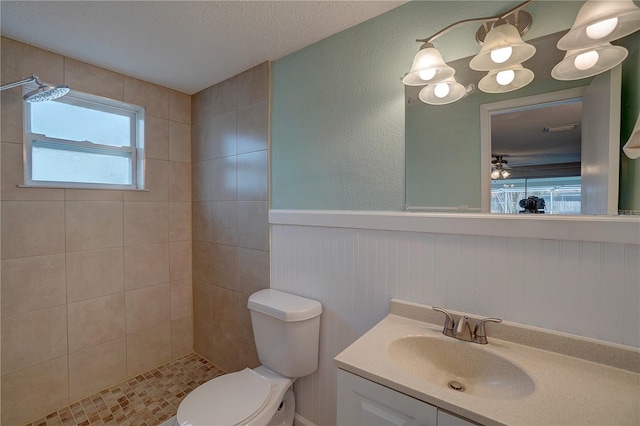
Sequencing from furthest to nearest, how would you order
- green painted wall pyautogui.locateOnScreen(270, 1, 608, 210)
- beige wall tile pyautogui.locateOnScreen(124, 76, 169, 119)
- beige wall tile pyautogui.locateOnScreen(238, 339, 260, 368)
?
beige wall tile pyautogui.locateOnScreen(124, 76, 169, 119) < beige wall tile pyautogui.locateOnScreen(238, 339, 260, 368) < green painted wall pyautogui.locateOnScreen(270, 1, 608, 210)

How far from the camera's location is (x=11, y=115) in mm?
1576

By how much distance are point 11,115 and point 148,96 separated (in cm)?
78

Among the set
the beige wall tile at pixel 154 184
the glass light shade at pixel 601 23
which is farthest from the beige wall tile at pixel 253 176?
the glass light shade at pixel 601 23

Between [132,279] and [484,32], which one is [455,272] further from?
[132,279]

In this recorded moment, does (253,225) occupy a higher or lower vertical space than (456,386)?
higher

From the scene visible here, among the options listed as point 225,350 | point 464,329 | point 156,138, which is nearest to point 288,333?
point 464,329

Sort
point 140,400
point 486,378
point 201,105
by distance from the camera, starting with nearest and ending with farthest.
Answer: point 486,378 < point 140,400 < point 201,105

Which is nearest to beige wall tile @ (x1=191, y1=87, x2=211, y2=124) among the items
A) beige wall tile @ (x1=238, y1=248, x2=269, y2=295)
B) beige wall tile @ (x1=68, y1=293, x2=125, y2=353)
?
beige wall tile @ (x1=238, y1=248, x2=269, y2=295)

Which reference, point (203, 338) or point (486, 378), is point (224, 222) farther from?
point (486, 378)

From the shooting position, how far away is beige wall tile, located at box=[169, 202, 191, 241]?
2.28 meters

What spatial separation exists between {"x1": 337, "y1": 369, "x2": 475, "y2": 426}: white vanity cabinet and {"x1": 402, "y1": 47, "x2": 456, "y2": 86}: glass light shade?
1144 mm

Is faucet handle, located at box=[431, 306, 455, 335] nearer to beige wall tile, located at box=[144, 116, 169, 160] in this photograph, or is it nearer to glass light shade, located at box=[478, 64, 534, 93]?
glass light shade, located at box=[478, 64, 534, 93]

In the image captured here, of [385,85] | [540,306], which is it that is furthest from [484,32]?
[540,306]

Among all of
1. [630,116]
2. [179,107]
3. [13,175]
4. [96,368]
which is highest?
[179,107]
